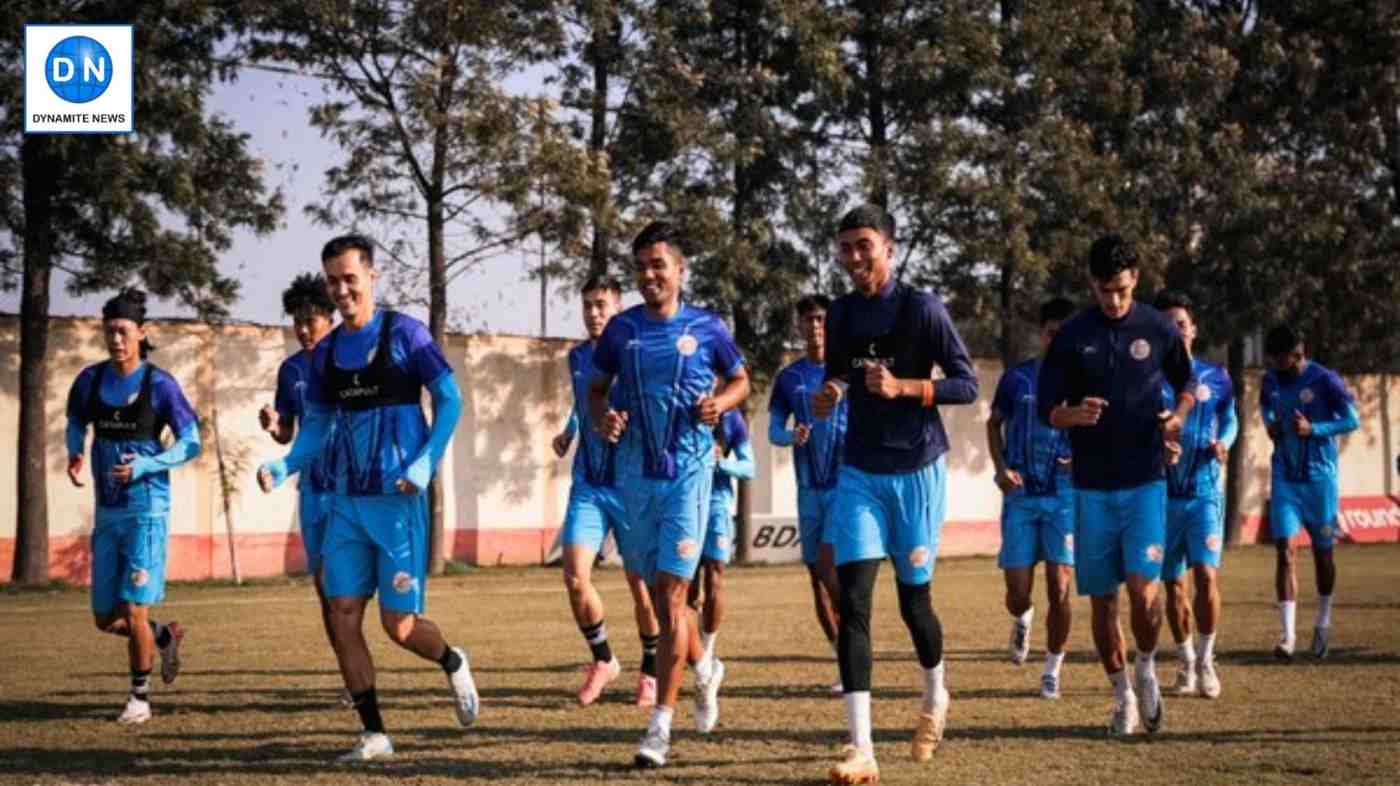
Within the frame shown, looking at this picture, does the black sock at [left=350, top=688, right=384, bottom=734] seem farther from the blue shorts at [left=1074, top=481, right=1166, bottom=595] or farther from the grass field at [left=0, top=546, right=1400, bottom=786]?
the blue shorts at [left=1074, top=481, right=1166, bottom=595]

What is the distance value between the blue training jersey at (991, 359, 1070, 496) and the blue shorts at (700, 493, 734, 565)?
2.18 meters

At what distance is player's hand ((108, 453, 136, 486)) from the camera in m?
11.6

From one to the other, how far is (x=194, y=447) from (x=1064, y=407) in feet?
18.5

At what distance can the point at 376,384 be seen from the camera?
9.55m

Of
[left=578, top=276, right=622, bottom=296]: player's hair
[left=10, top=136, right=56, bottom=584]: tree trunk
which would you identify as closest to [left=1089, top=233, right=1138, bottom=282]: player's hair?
[left=578, top=276, right=622, bottom=296]: player's hair

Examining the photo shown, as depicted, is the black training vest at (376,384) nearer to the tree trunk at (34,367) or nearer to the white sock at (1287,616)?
the white sock at (1287,616)

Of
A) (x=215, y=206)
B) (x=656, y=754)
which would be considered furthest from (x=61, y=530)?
(x=656, y=754)

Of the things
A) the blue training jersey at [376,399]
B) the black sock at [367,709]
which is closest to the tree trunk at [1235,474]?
the blue training jersey at [376,399]

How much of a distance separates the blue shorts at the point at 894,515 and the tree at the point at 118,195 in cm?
2080

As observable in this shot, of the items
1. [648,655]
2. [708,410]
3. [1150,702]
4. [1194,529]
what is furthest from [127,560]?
[1194,529]

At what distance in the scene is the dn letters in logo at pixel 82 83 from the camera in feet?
88.0

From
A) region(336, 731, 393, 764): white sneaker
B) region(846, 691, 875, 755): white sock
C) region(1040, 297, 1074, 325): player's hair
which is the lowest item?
region(336, 731, 393, 764): white sneaker

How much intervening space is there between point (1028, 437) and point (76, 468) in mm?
6580

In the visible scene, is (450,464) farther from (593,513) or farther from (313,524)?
(313,524)
